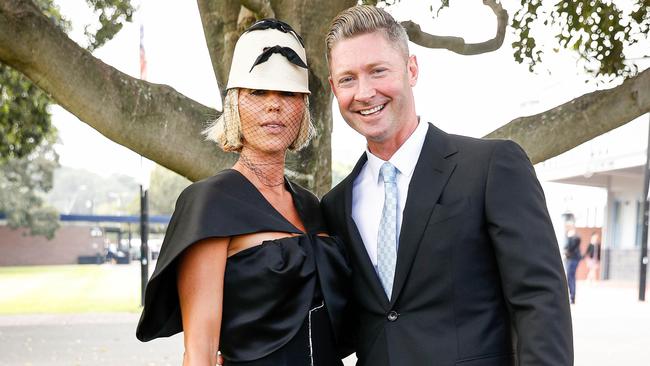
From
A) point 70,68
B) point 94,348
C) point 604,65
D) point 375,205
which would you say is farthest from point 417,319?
point 94,348

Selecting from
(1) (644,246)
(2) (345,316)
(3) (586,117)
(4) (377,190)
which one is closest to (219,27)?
(3) (586,117)

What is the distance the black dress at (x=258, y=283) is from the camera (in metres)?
2.81

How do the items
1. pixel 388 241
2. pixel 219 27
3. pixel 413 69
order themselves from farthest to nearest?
pixel 219 27 → pixel 413 69 → pixel 388 241

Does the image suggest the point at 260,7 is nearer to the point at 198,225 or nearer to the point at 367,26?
the point at 367,26

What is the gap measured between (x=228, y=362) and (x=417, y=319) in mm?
782

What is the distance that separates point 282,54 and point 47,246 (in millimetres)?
51759

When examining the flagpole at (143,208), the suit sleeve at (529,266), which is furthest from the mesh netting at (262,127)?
the flagpole at (143,208)

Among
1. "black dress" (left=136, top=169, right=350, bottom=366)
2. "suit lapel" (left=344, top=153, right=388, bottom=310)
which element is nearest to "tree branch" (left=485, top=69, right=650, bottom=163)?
"suit lapel" (left=344, top=153, right=388, bottom=310)

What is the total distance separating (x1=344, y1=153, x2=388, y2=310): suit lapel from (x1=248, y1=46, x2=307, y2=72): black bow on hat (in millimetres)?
530

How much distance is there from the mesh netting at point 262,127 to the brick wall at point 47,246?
46.5 meters

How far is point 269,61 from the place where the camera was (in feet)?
9.86

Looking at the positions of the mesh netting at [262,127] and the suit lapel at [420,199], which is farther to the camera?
the mesh netting at [262,127]

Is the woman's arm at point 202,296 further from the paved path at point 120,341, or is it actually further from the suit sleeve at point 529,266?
the paved path at point 120,341

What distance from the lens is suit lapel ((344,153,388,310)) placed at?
272 centimetres
